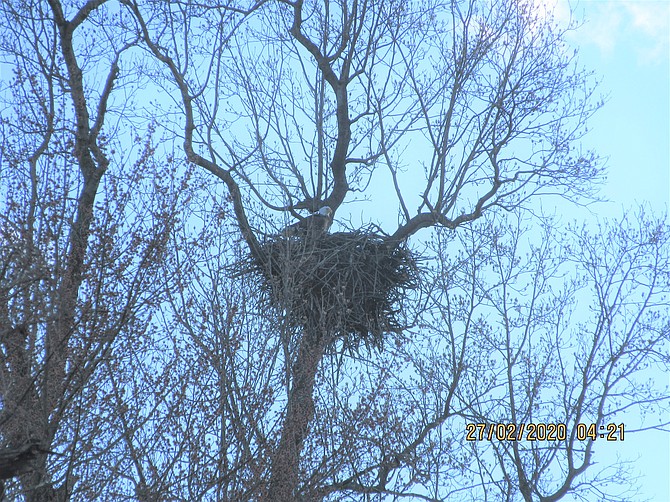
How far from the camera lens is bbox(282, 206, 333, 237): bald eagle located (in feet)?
28.5

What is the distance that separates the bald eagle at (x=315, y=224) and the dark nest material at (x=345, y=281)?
11cm

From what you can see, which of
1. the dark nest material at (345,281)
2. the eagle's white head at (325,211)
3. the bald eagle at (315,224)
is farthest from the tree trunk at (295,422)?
the eagle's white head at (325,211)

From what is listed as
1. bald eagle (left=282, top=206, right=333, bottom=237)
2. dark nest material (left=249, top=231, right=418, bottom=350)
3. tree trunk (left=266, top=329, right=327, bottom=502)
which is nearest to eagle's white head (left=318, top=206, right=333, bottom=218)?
bald eagle (left=282, top=206, right=333, bottom=237)

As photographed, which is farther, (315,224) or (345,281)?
(315,224)

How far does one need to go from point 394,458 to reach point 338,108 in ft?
13.3

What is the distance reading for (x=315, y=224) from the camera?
9.09 meters

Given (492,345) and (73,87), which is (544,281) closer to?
(492,345)

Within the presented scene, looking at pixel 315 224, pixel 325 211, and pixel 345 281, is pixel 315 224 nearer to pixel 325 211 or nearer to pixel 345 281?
pixel 325 211

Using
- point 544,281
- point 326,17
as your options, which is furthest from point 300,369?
point 326,17

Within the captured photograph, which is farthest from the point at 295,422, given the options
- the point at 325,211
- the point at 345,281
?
the point at 325,211

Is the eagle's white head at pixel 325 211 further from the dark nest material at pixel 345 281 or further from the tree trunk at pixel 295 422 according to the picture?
the tree trunk at pixel 295 422

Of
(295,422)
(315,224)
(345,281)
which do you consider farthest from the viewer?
(315,224)

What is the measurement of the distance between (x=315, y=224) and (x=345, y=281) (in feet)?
3.03

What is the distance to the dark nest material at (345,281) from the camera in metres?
8.19
